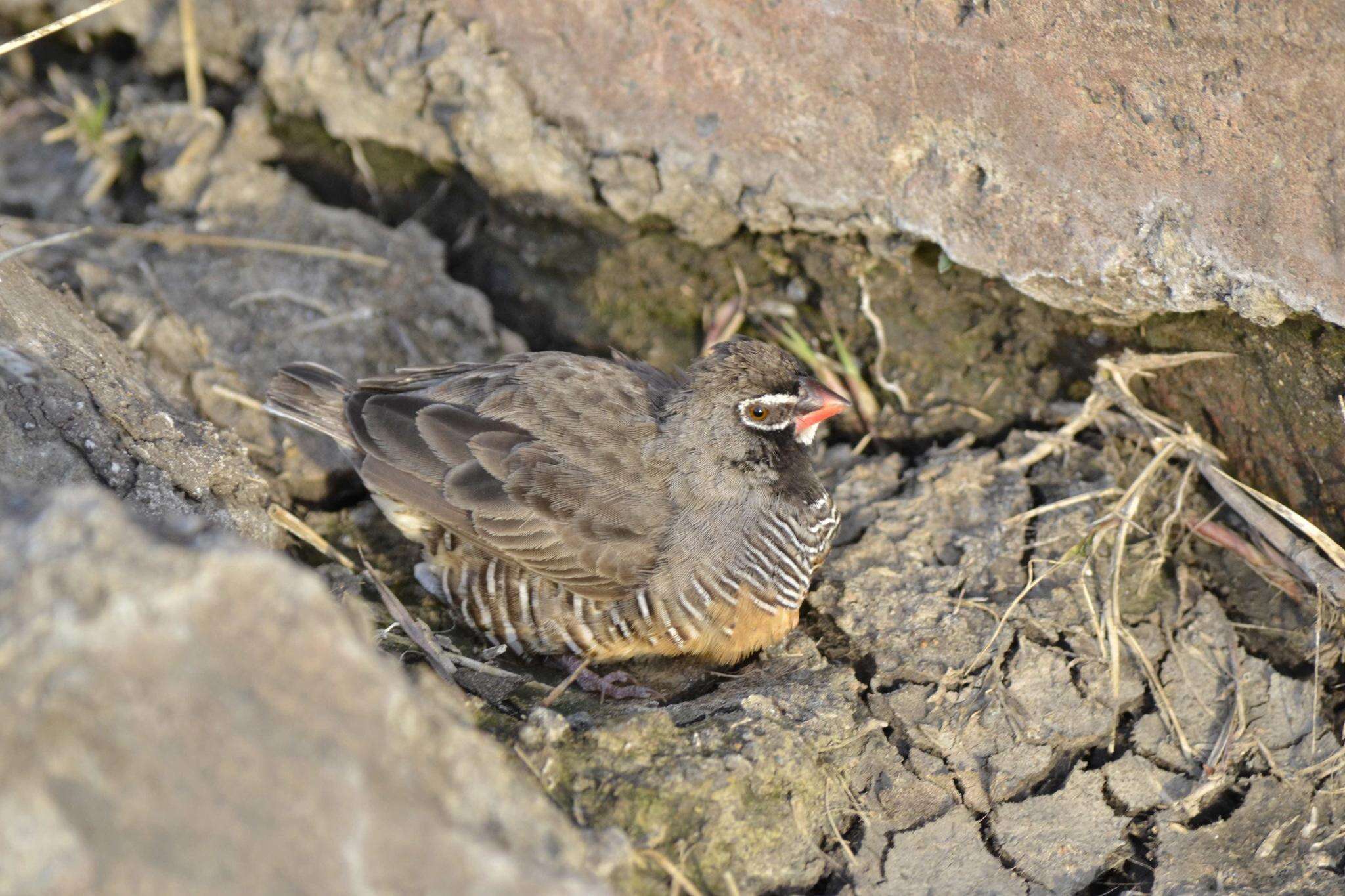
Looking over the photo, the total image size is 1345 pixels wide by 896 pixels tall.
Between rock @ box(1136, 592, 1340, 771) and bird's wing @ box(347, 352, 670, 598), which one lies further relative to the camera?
bird's wing @ box(347, 352, 670, 598)

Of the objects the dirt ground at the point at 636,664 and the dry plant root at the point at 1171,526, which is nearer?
the dirt ground at the point at 636,664

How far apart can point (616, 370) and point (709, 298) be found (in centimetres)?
98

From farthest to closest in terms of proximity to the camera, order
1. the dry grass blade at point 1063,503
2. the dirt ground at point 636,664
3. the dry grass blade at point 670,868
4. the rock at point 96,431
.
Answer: the dry grass blade at point 1063,503, the rock at point 96,431, the dry grass blade at point 670,868, the dirt ground at point 636,664

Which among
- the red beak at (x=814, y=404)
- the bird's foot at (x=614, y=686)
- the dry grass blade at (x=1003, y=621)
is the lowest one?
the bird's foot at (x=614, y=686)

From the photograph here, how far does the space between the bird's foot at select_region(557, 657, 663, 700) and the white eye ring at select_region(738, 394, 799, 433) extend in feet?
3.29

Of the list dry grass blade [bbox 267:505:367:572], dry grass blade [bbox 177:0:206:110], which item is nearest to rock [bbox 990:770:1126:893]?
dry grass blade [bbox 267:505:367:572]

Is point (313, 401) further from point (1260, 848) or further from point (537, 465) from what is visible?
point (1260, 848)

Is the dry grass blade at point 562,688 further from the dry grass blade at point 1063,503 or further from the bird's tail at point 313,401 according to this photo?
the dry grass blade at point 1063,503

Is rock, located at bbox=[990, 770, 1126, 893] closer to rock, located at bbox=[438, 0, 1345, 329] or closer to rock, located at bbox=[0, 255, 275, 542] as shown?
rock, located at bbox=[438, 0, 1345, 329]

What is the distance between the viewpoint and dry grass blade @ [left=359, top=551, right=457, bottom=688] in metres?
3.48

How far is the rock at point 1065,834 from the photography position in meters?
3.27

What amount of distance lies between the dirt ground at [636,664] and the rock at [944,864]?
0.03ft

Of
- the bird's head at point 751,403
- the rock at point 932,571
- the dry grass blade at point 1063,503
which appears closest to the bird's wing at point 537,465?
the bird's head at point 751,403

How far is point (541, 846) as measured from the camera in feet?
7.36
